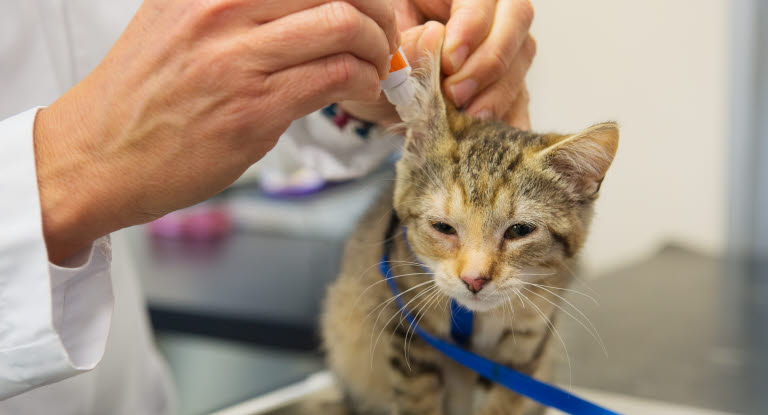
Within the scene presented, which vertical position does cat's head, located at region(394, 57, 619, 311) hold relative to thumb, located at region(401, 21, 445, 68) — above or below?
below

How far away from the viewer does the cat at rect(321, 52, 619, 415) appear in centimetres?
64

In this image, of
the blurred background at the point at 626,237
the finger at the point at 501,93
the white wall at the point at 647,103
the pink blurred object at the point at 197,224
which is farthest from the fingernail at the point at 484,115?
the pink blurred object at the point at 197,224

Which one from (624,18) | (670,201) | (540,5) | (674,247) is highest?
(540,5)

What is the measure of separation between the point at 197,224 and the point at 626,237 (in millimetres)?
1642

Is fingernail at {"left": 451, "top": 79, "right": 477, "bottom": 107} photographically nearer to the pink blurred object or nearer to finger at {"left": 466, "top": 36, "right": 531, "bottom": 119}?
finger at {"left": 466, "top": 36, "right": 531, "bottom": 119}

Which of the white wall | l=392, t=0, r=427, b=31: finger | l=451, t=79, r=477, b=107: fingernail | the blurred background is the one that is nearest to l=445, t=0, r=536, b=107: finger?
l=451, t=79, r=477, b=107: fingernail

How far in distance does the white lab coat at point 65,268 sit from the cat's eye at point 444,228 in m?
0.19

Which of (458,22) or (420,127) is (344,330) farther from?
(458,22)

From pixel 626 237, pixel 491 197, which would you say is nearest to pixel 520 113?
pixel 491 197

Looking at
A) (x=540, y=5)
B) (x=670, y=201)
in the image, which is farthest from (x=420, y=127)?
(x=670, y=201)

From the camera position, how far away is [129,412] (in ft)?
2.66

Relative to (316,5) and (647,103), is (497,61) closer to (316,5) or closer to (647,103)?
(316,5)

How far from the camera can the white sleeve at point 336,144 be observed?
0.86 meters

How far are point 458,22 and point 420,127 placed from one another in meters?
0.13
